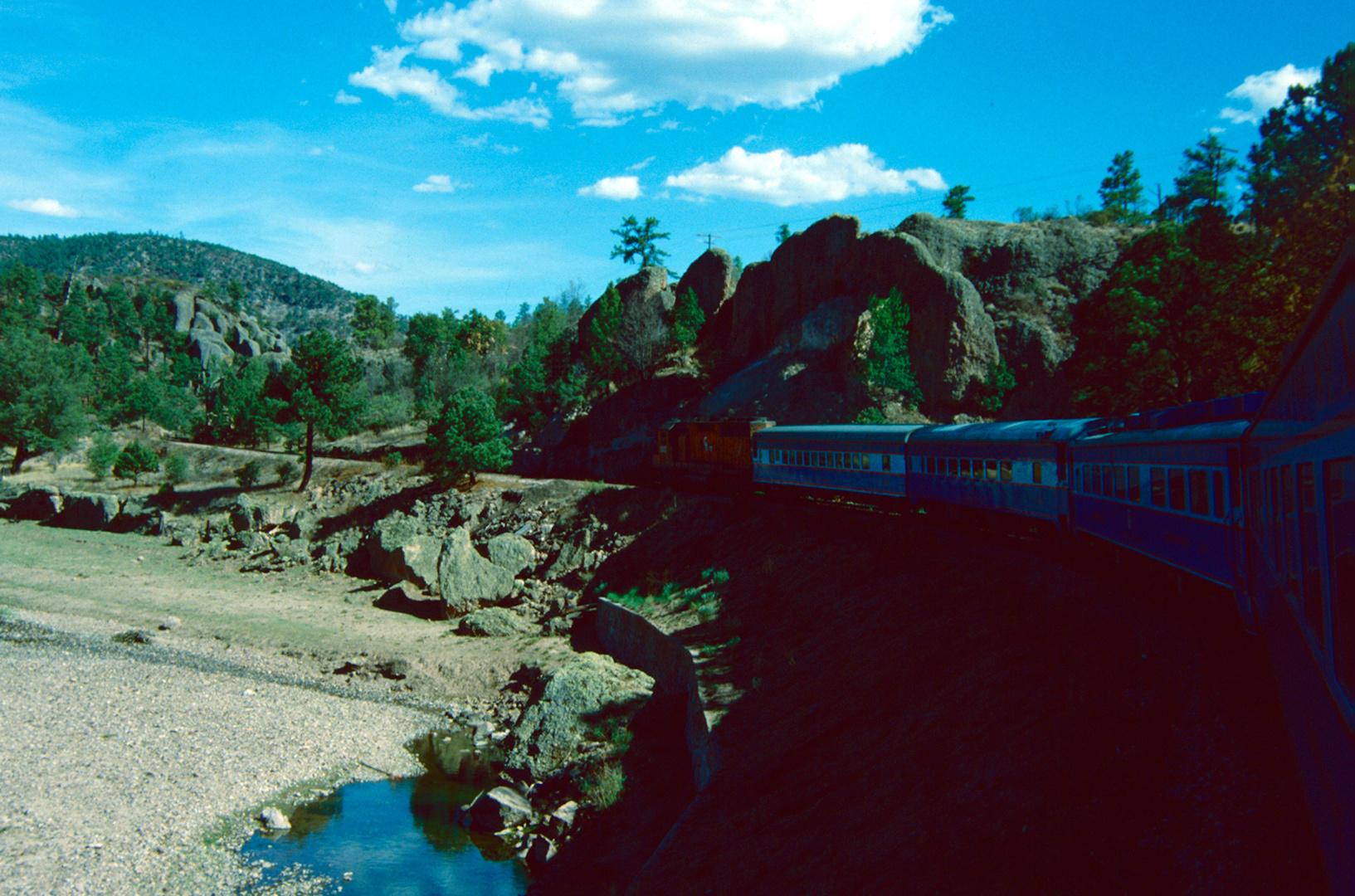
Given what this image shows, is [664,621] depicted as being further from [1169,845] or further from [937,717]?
[1169,845]

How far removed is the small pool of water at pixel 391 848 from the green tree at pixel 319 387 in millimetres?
36196

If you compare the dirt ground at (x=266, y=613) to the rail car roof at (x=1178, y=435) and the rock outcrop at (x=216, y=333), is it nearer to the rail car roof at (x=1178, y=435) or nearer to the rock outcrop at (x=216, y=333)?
the rail car roof at (x=1178, y=435)

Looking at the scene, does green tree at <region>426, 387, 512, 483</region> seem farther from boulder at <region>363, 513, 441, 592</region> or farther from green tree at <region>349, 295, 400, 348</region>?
green tree at <region>349, 295, 400, 348</region>

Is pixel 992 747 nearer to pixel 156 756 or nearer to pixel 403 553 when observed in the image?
pixel 156 756

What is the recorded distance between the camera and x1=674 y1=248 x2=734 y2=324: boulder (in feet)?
231

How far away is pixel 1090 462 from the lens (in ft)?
52.3

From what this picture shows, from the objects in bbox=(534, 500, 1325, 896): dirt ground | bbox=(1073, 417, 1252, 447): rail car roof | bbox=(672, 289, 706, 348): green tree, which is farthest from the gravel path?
bbox=(672, 289, 706, 348): green tree

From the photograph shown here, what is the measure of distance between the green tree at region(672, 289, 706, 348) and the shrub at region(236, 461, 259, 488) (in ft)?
106

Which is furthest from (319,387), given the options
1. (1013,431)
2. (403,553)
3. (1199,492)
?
(1199,492)

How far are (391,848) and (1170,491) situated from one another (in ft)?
53.0

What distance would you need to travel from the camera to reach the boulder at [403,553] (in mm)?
35719

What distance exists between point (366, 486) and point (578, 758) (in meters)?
34.8

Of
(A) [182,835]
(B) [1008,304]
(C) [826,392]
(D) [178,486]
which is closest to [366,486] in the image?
(D) [178,486]

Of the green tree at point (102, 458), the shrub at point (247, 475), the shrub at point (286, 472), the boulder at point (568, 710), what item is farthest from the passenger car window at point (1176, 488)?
the green tree at point (102, 458)
